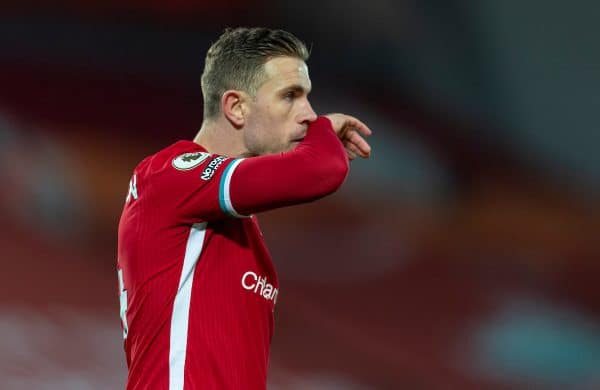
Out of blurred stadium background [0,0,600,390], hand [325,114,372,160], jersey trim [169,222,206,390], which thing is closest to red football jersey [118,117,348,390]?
jersey trim [169,222,206,390]

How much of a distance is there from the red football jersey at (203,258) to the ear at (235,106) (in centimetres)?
13

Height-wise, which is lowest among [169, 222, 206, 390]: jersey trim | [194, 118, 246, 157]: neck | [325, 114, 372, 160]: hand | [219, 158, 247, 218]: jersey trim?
[169, 222, 206, 390]: jersey trim

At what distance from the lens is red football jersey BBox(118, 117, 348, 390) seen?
Result: 57.8 inches

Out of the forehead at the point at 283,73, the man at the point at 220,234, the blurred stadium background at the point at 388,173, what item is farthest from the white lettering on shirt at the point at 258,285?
the blurred stadium background at the point at 388,173

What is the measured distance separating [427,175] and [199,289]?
2.52 meters

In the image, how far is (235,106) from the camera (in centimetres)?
169

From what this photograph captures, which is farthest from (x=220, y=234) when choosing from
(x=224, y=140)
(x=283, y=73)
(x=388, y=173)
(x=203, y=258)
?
(x=388, y=173)

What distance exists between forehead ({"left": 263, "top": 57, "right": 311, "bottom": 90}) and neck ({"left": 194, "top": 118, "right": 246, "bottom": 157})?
11 centimetres

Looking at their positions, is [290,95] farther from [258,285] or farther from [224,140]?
[258,285]

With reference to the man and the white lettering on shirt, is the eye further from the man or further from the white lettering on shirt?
the white lettering on shirt

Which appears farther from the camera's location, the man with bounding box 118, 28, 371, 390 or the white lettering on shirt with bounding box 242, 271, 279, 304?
the white lettering on shirt with bounding box 242, 271, 279, 304

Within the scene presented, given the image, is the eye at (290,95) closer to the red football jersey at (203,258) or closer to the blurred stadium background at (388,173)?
the red football jersey at (203,258)

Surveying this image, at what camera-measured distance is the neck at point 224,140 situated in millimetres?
1688

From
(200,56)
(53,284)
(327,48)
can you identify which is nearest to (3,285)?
(53,284)
